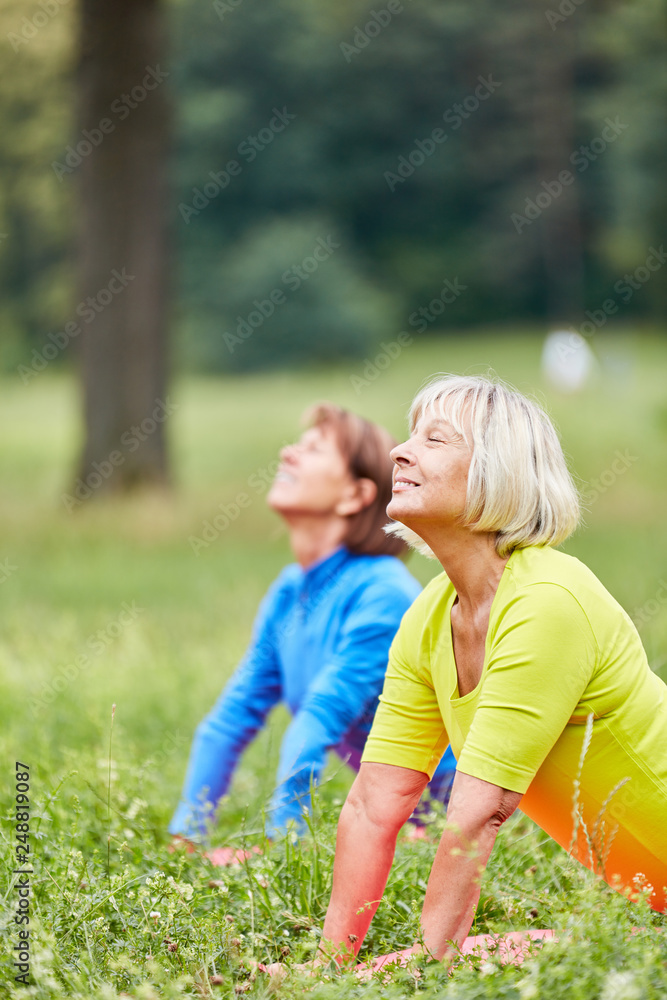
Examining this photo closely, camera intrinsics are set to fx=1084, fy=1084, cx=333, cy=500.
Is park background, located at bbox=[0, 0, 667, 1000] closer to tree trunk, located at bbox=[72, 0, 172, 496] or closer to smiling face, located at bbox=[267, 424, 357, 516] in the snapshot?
tree trunk, located at bbox=[72, 0, 172, 496]

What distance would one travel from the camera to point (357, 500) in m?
3.70

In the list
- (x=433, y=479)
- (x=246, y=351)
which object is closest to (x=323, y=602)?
(x=433, y=479)

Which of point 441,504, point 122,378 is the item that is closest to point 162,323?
point 122,378

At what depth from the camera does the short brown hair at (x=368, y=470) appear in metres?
3.66

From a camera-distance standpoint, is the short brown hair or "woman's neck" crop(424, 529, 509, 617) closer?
"woman's neck" crop(424, 529, 509, 617)

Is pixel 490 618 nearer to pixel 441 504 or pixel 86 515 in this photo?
pixel 441 504

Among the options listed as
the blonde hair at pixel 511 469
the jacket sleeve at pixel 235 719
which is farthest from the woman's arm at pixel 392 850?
the jacket sleeve at pixel 235 719

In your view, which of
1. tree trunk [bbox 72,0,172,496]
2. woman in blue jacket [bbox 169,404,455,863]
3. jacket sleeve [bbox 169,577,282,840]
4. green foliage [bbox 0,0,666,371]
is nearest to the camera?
woman in blue jacket [bbox 169,404,455,863]

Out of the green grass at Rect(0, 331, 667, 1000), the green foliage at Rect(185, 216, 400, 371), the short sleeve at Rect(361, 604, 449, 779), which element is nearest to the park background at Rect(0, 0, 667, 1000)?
the green grass at Rect(0, 331, 667, 1000)

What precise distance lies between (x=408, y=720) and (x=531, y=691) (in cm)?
46

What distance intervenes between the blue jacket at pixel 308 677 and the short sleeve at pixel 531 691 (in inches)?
40.9

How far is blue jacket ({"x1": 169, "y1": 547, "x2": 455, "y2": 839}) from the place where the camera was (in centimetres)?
323

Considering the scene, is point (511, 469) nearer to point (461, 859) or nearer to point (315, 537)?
point (461, 859)

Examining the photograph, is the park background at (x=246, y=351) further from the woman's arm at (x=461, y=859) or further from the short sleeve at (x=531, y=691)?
the short sleeve at (x=531, y=691)
